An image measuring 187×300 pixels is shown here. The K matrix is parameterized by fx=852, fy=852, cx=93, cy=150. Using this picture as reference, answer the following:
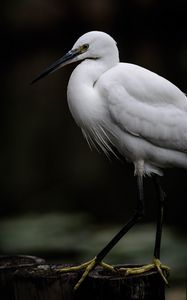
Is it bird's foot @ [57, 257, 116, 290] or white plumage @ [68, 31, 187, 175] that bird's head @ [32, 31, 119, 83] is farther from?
bird's foot @ [57, 257, 116, 290]

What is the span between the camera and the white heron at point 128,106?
9.58 ft

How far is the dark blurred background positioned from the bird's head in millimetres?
1598

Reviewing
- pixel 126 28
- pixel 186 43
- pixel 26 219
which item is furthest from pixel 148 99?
pixel 126 28

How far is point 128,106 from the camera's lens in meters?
2.91

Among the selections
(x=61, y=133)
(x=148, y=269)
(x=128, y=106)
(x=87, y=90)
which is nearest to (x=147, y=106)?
(x=128, y=106)

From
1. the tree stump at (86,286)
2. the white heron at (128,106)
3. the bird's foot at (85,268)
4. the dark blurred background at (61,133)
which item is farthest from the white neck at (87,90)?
the dark blurred background at (61,133)

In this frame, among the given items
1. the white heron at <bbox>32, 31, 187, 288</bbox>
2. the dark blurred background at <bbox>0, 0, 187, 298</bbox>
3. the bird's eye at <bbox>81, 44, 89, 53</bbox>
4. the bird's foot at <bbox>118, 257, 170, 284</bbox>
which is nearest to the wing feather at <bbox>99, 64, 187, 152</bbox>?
the white heron at <bbox>32, 31, 187, 288</bbox>

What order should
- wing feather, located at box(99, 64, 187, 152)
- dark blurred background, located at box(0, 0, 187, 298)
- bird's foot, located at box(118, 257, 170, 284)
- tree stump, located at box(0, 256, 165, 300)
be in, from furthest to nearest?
1. dark blurred background, located at box(0, 0, 187, 298)
2. wing feather, located at box(99, 64, 187, 152)
3. bird's foot, located at box(118, 257, 170, 284)
4. tree stump, located at box(0, 256, 165, 300)

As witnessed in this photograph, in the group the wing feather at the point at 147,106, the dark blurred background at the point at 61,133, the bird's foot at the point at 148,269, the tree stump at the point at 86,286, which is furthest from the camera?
the dark blurred background at the point at 61,133

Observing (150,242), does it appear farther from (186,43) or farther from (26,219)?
(186,43)

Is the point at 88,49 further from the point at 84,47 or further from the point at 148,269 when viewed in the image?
the point at 148,269

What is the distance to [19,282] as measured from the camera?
8.14 ft

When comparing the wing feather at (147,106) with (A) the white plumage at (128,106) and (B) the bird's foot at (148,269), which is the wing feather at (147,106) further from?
(B) the bird's foot at (148,269)

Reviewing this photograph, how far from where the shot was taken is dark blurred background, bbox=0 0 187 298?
16.0 ft
